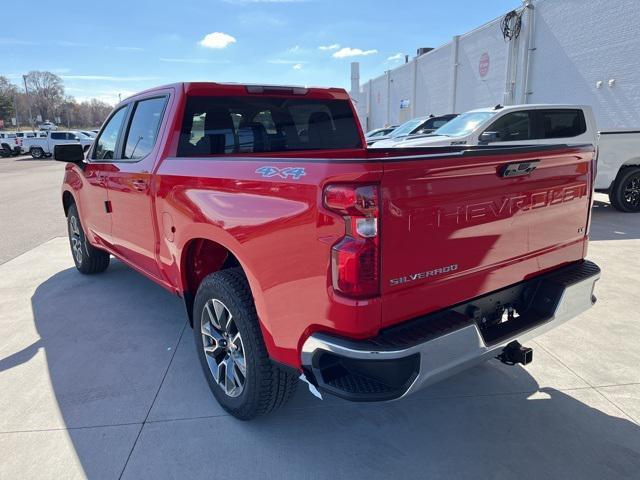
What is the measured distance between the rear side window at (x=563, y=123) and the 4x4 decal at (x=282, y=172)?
8315 mm

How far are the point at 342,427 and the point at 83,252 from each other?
416cm

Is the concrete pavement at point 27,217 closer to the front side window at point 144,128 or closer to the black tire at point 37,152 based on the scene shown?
the front side window at point 144,128

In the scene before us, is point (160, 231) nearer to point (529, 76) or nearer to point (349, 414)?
point (349, 414)

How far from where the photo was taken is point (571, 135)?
9.12 metres

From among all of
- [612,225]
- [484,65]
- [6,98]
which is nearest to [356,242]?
[612,225]

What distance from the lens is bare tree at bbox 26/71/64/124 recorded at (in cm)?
10875

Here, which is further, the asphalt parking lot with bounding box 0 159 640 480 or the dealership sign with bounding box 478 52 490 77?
the dealership sign with bounding box 478 52 490 77

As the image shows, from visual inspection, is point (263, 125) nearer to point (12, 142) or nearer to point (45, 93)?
point (12, 142)

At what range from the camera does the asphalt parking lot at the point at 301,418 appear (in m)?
2.49

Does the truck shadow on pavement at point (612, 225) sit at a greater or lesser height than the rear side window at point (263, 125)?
lesser

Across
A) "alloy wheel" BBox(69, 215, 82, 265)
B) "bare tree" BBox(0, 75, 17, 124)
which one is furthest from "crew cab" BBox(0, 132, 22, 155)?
Answer: "bare tree" BBox(0, 75, 17, 124)

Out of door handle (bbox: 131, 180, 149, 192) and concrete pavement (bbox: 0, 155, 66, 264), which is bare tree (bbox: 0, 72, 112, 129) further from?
door handle (bbox: 131, 180, 149, 192)

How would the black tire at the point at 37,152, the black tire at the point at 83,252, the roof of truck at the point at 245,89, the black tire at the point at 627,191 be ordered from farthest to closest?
the black tire at the point at 37,152, the black tire at the point at 627,191, the black tire at the point at 83,252, the roof of truck at the point at 245,89

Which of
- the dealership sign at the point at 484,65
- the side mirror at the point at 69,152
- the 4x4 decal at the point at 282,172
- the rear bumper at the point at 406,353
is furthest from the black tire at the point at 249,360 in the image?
the dealership sign at the point at 484,65
